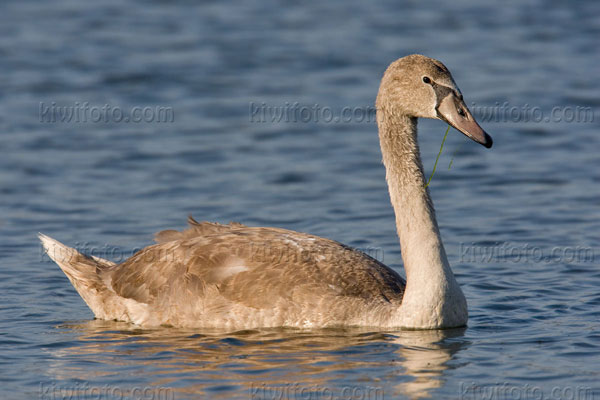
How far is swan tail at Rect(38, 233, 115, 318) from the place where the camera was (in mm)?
11406

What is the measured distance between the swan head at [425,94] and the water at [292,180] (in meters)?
2.01

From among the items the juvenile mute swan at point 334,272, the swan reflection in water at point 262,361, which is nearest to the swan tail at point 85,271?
the juvenile mute swan at point 334,272

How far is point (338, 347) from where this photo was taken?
998cm

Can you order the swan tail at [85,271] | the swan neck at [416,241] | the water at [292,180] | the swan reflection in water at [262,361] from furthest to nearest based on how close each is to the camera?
the swan tail at [85,271] → the swan neck at [416,241] → the water at [292,180] → the swan reflection in water at [262,361]

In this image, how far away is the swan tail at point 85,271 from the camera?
449 inches

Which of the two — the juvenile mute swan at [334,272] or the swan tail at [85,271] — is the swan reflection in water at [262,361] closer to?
the juvenile mute swan at [334,272]

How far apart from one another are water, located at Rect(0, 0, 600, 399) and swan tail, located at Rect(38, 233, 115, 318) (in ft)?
0.97

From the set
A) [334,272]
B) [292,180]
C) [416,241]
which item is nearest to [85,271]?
[334,272]

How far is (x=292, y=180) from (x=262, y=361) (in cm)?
672

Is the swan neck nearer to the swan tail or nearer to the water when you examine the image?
the water

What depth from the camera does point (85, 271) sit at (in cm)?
1175

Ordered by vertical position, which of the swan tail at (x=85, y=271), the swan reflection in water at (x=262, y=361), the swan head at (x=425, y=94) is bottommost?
the swan reflection in water at (x=262, y=361)

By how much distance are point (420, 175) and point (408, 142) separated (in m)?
0.34

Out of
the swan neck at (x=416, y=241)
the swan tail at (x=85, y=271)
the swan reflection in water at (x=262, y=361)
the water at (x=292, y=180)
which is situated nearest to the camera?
the swan reflection in water at (x=262, y=361)
